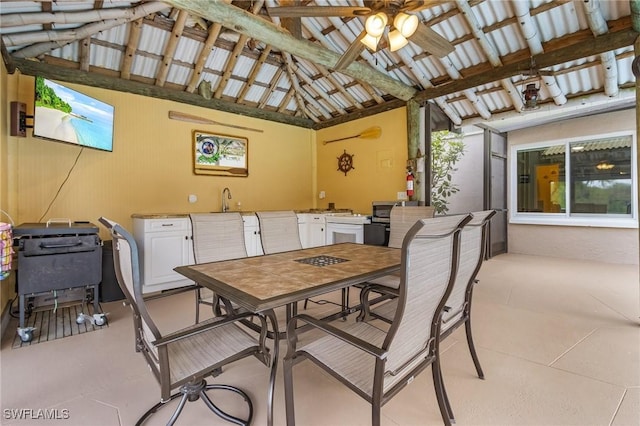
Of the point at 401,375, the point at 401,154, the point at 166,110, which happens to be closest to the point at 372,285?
the point at 401,375

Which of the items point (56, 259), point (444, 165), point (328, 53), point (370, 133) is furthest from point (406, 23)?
point (444, 165)

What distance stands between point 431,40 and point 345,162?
3283 millimetres

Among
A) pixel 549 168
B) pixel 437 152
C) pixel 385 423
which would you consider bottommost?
pixel 385 423

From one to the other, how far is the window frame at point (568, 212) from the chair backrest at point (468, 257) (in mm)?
4863

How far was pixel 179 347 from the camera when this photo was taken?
1466mm

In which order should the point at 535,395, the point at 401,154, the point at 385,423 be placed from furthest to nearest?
the point at 401,154 → the point at 535,395 → the point at 385,423

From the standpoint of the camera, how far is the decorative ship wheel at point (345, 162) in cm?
546

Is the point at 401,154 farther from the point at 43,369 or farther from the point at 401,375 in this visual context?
the point at 43,369

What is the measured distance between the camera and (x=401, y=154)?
4.77m

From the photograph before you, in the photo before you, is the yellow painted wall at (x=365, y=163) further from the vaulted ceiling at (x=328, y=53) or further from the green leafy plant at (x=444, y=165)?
the green leafy plant at (x=444, y=165)

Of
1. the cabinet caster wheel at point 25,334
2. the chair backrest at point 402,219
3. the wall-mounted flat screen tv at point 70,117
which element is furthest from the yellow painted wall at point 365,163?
the cabinet caster wheel at point 25,334

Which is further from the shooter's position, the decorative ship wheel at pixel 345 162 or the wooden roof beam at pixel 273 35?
the decorative ship wheel at pixel 345 162

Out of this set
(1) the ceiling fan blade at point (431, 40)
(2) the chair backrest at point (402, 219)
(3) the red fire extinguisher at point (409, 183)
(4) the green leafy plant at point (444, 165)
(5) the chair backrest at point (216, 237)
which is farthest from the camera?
(4) the green leafy plant at point (444, 165)

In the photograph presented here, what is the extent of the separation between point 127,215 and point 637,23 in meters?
5.83
